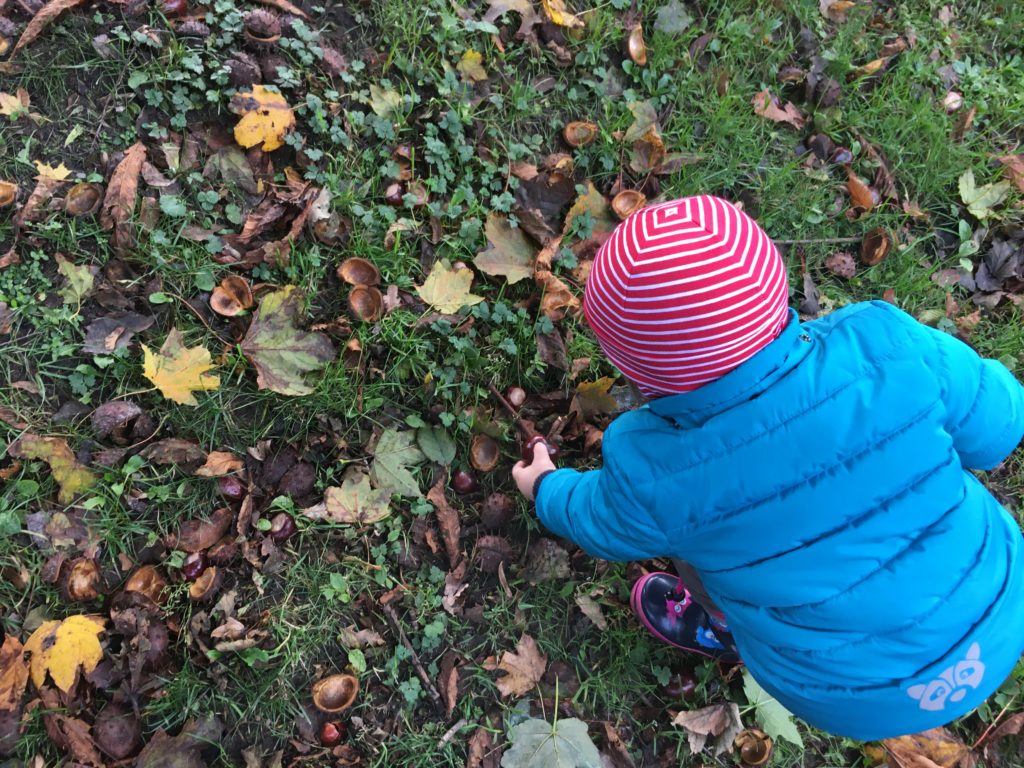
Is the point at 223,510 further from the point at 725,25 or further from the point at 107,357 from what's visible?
the point at 725,25

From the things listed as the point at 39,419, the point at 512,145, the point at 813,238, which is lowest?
the point at 39,419

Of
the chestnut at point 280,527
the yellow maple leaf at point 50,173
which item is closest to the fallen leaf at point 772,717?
the chestnut at point 280,527

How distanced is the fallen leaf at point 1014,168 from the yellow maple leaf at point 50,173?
4.12 m

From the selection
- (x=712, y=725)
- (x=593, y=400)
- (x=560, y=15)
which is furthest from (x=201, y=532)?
(x=560, y=15)

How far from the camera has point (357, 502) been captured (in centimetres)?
246

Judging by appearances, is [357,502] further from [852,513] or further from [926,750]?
[926,750]

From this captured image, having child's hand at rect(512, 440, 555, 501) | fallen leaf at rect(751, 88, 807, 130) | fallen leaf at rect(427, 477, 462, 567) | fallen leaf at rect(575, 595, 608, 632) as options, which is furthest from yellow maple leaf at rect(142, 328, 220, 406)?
fallen leaf at rect(751, 88, 807, 130)

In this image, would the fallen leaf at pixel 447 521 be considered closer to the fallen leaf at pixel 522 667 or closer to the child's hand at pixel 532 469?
the child's hand at pixel 532 469

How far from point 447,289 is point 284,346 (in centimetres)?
63

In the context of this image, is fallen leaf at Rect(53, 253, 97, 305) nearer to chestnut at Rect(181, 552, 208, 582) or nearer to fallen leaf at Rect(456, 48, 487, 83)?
chestnut at Rect(181, 552, 208, 582)

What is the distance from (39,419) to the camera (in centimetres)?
233

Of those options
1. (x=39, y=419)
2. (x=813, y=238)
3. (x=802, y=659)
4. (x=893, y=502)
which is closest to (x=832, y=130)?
(x=813, y=238)

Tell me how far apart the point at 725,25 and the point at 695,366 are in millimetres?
2371

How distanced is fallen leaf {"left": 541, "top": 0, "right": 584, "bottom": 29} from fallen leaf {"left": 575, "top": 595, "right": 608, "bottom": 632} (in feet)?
7.84
